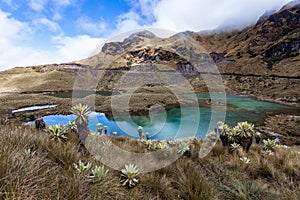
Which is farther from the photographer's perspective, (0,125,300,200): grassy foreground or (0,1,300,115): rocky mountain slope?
(0,1,300,115): rocky mountain slope

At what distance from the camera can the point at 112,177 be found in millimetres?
3498

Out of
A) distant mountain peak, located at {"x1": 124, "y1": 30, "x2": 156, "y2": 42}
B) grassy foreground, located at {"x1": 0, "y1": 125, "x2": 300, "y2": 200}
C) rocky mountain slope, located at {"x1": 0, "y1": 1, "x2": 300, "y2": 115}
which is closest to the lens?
grassy foreground, located at {"x1": 0, "y1": 125, "x2": 300, "y2": 200}

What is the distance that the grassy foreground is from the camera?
2.27 meters

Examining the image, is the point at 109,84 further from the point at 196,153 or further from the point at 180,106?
the point at 196,153

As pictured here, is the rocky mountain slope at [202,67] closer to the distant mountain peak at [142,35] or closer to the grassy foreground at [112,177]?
the distant mountain peak at [142,35]

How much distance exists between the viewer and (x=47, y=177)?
2543 millimetres

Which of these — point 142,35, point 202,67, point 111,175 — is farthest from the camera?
point 202,67

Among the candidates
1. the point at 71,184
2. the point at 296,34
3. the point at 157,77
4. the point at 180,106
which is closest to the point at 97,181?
the point at 71,184

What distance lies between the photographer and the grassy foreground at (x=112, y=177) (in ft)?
7.43

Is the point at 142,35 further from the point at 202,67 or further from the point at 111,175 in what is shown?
the point at 202,67

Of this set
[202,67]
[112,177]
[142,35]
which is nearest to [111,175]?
[112,177]

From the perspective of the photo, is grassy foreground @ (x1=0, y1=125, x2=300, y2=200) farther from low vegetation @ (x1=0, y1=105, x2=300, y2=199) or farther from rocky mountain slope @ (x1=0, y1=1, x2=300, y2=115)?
rocky mountain slope @ (x1=0, y1=1, x2=300, y2=115)

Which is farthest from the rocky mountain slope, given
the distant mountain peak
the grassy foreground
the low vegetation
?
the grassy foreground

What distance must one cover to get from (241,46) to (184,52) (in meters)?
71.1
